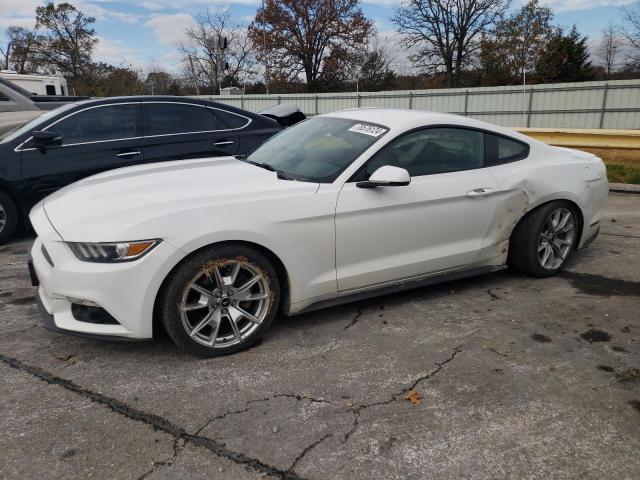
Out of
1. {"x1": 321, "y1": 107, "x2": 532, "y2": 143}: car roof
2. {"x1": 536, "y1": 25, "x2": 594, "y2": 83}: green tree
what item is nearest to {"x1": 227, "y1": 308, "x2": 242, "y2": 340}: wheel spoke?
{"x1": 321, "y1": 107, "x2": 532, "y2": 143}: car roof

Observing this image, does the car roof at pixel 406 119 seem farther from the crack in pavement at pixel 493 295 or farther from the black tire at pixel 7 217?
the black tire at pixel 7 217

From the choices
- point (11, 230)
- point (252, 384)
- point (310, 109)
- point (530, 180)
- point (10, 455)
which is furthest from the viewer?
point (310, 109)

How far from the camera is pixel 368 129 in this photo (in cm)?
384

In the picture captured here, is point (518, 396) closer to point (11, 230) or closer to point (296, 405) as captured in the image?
point (296, 405)

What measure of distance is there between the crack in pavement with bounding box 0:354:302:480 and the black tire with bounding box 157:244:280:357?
505mm

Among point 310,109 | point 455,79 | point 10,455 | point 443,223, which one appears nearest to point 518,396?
point 443,223

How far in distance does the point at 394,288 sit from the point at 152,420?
1.89 meters

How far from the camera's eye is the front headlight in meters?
2.83

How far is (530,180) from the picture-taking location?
13.8ft

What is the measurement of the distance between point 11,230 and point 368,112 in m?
4.19

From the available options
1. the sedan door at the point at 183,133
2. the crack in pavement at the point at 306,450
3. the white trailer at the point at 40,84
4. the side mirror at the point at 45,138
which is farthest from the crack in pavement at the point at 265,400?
A: the white trailer at the point at 40,84

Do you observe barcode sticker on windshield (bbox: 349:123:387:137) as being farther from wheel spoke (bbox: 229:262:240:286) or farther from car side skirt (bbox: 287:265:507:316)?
wheel spoke (bbox: 229:262:240:286)

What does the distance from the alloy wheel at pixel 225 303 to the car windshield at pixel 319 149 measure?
2.64 ft

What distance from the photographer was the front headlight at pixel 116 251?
2.83 metres
